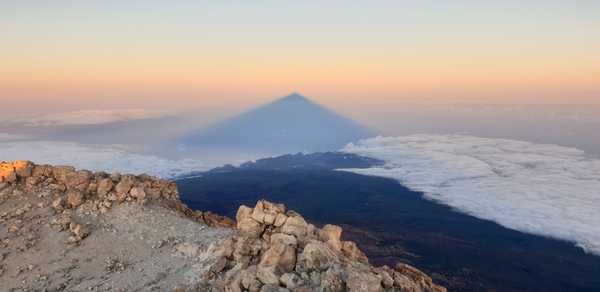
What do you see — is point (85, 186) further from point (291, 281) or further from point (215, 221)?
point (291, 281)

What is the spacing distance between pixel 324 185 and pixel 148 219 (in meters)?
114

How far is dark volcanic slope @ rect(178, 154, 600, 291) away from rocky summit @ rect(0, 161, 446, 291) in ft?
137

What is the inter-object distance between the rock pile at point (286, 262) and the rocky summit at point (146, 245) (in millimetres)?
36

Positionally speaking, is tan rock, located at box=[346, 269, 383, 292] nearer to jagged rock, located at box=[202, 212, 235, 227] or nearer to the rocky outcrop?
the rocky outcrop

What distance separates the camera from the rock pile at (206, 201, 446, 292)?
16156mm

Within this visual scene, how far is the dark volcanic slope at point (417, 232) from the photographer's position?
212 ft

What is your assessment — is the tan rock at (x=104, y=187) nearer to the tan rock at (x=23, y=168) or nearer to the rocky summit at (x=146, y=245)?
the rocky summit at (x=146, y=245)

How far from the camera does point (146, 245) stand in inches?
846

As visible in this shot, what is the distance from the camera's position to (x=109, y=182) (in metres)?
25.4

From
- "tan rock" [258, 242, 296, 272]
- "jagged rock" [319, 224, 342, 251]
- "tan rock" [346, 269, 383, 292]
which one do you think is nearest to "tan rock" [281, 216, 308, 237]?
"jagged rock" [319, 224, 342, 251]

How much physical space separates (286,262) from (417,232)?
73.9 metres

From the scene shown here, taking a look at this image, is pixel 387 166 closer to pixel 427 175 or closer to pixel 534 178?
pixel 427 175

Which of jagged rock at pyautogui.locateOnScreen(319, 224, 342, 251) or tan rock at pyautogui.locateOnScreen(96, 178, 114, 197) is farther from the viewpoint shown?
tan rock at pyautogui.locateOnScreen(96, 178, 114, 197)

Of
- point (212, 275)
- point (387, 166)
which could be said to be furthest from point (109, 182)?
point (387, 166)
